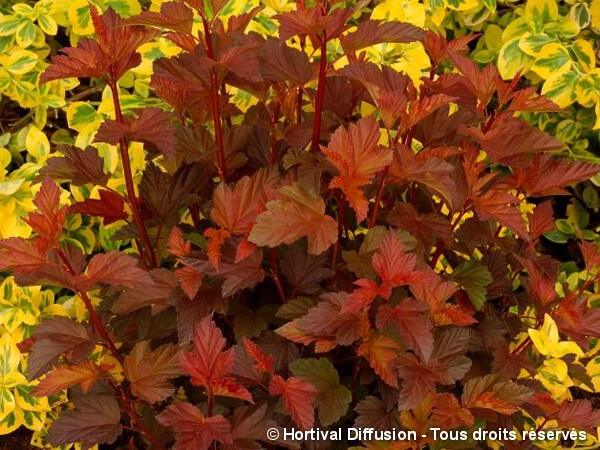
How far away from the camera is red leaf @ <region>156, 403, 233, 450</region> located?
42.9 inches

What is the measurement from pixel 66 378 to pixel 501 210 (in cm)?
69

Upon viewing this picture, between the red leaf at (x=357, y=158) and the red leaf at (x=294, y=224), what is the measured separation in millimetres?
A: 52

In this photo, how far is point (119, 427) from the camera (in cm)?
122

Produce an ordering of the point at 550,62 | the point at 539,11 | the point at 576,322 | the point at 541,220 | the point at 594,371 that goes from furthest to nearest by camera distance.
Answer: the point at 539,11, the point at 550,62, the point at 594,371, the point at 541,220, the point at 576,322

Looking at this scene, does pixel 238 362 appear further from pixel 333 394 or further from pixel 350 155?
pixel 350 155

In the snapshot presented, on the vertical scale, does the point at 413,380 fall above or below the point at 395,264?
below

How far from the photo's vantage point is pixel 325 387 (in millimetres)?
1204

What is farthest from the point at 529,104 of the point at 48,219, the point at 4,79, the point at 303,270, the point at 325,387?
the point at 4,79

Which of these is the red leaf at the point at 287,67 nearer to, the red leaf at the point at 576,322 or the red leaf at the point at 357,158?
the red leaf at the point at 357,158

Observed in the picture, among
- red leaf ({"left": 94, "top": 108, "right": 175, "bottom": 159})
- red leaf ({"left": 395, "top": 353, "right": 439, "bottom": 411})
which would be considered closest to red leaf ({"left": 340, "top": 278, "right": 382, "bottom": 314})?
red leaf ({"left": 395, "top": 353, "right": 439, "bottom": 411})

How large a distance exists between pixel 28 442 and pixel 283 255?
1036 millimetres

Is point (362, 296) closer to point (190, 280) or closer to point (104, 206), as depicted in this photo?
point (190, 280)

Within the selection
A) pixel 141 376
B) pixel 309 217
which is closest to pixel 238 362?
pixel 141 376

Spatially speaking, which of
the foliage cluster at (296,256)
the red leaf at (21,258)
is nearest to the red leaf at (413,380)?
the foliage cluster at (296,256)
